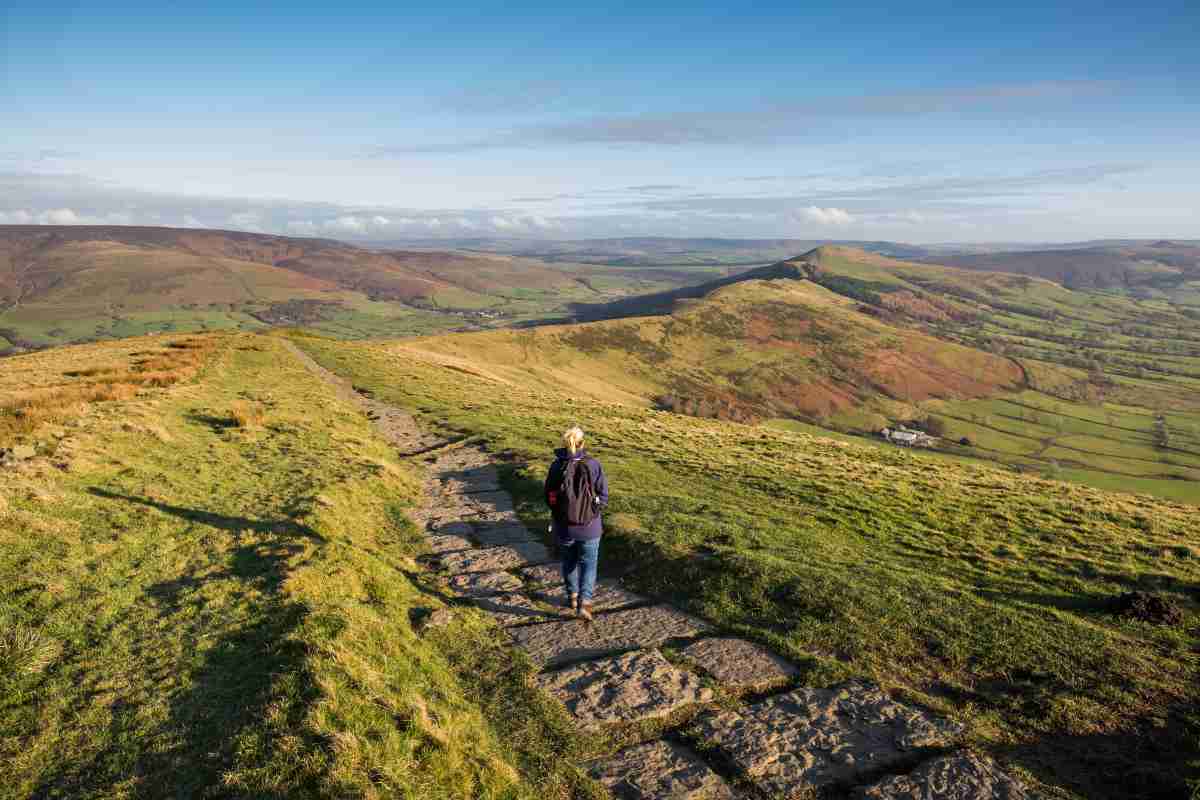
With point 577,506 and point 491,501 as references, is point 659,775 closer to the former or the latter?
point 577,506

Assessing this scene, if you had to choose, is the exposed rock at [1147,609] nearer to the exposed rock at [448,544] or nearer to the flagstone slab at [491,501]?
the exposed rock at [448,544]

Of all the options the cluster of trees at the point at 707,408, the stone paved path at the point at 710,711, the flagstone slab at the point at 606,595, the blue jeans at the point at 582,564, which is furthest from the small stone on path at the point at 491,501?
the cluster of trees at the point at 707,408

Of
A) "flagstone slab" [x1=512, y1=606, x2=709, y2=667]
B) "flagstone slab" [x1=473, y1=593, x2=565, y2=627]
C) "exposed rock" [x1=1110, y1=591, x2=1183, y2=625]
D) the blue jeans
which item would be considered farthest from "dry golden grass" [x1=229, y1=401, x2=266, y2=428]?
"exposed rock" [x1=1110, y1=591, x2=1183, y2=625]

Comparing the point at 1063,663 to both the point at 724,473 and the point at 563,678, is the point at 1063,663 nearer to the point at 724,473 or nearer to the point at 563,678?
the point at 563,678

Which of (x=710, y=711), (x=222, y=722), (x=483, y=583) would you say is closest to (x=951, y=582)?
(x=710, y=711)

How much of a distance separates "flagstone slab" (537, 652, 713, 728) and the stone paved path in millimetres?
18

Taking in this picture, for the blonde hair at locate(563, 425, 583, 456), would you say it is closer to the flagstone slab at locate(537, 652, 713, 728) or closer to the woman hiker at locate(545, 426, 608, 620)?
the woman hiker at locate(545, 426, 608, 620)

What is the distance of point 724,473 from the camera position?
955 inches

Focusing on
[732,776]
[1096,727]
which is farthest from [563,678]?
[1096,727]

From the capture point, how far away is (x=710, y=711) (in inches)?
319

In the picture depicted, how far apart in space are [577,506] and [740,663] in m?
3.62

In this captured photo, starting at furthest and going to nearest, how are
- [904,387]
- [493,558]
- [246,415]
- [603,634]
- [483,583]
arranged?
[904,387], [246,415], [493,558], [483,583], [603,634]

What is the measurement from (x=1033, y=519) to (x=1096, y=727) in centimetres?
1515

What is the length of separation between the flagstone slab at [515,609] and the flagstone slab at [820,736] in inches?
157
